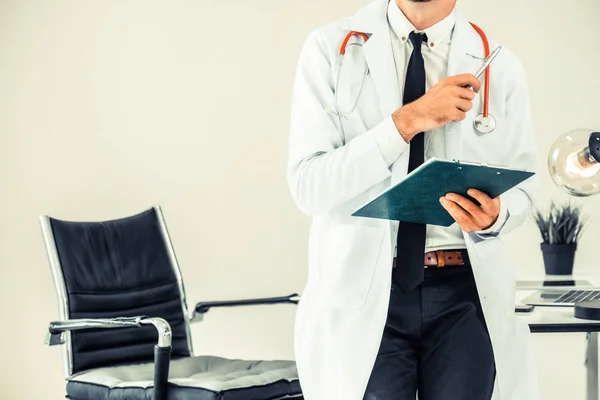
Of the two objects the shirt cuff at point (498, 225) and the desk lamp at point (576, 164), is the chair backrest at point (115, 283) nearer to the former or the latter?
the desk lamp at point (576, 164)

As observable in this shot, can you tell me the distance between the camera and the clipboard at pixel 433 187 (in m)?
1.16

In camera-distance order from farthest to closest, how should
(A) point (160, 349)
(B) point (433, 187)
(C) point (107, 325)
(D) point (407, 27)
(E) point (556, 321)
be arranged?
(C) point (107, 325), (A) point (160, 349), (E) point (556, 321), (D) point (407, 27), (B) point (433, 187)

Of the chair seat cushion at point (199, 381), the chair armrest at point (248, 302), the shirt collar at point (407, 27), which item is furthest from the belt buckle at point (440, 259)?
the chair armrest at point (248, 302)

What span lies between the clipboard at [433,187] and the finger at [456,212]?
15 millimetres

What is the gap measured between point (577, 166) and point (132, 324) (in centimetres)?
133

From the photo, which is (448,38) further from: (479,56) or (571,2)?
(571,2)

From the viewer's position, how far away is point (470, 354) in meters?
1.33

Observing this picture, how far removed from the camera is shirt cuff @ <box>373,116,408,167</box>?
1.30 meters

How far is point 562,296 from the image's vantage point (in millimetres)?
2193

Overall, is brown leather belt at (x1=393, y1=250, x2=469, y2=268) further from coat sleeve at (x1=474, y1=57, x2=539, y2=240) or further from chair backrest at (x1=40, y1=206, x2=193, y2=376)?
chair backrest at (x1=40, y1=206, x2=193, y2=376)

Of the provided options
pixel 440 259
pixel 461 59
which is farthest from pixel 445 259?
pixel 461 59

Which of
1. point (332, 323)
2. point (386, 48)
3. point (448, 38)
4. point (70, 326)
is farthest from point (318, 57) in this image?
point (70, 326)

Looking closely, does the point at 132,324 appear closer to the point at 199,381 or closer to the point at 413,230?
the point at 199,381

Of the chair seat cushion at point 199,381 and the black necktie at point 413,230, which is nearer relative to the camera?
the black necktie at point 413,230
